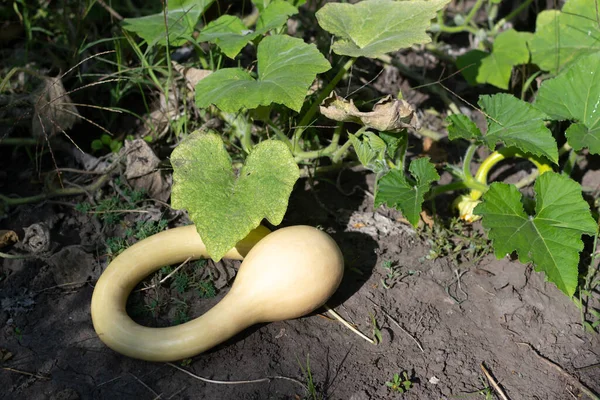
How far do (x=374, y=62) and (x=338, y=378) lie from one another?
1.99 m

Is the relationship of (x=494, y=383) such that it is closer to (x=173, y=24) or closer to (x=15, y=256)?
(x=15, y=256)

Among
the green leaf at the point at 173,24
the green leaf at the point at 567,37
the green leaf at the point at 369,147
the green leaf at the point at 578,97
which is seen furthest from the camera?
the green leaf at the point at 567,37

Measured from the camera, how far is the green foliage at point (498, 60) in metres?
3.25

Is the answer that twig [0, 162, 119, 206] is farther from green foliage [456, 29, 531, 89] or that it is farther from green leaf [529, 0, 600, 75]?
green leaf [529, 0, 600, 75]

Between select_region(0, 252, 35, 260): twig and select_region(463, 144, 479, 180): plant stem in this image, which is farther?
select_region(463, 144, 479, 180): plant stem

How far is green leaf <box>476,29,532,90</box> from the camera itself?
3248mm

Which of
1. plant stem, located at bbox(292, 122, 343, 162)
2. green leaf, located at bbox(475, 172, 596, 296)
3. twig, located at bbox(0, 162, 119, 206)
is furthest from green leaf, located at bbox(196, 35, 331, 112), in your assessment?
green leaf, located at bbox(475, 172, 596, 296)

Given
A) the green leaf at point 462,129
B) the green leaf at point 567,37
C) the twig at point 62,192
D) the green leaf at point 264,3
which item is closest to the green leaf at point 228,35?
the green leaf at point 264,3

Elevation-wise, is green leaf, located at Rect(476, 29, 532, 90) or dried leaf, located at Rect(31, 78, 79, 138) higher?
green leaf, located at Rect(476, 29, 532, 90)

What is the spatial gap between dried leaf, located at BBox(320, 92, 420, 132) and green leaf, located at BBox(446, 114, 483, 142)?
18 cm

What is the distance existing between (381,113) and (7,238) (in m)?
1.58

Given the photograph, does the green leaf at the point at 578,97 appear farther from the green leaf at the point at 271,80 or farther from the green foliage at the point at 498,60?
the green leaf at the point at 271,80

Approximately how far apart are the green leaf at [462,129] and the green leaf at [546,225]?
0.22m

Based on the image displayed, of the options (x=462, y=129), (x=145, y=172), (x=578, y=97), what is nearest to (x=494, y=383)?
(x=462, y=129)
